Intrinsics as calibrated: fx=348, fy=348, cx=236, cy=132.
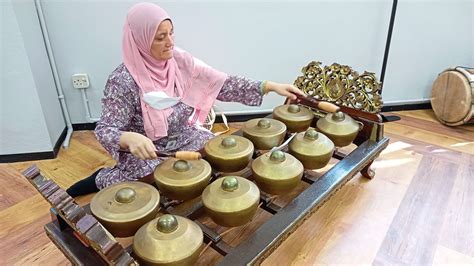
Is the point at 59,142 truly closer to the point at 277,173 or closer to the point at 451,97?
the point at 277,173

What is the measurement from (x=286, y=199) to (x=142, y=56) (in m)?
0.69

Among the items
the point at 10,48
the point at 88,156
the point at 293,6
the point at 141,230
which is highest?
the point at 293,6

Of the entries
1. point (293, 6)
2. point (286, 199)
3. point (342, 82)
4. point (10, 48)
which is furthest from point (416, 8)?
point (10, 48)

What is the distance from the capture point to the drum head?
177 centimetres

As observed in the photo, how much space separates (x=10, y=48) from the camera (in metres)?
1.36

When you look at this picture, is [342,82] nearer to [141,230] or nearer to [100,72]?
[141,230]

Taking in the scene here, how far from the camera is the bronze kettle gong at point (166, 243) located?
62cm

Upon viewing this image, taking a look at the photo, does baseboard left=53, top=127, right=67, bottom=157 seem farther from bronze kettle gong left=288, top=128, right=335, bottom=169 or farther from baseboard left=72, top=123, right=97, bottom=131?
bronze kettle gong left=288, top=128, right=335, bottom=169

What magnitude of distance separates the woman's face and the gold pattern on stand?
0.55m

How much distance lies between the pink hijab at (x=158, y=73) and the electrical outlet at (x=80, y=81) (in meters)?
0.68

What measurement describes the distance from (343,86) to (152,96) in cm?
68

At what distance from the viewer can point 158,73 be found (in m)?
1.12

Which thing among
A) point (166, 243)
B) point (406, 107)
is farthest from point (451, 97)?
point (166, 243)

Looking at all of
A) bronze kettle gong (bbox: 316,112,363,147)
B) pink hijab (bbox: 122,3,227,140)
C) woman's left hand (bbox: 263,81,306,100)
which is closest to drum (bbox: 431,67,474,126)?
bronze kettle gong (bbox: 316,112,363,147)
